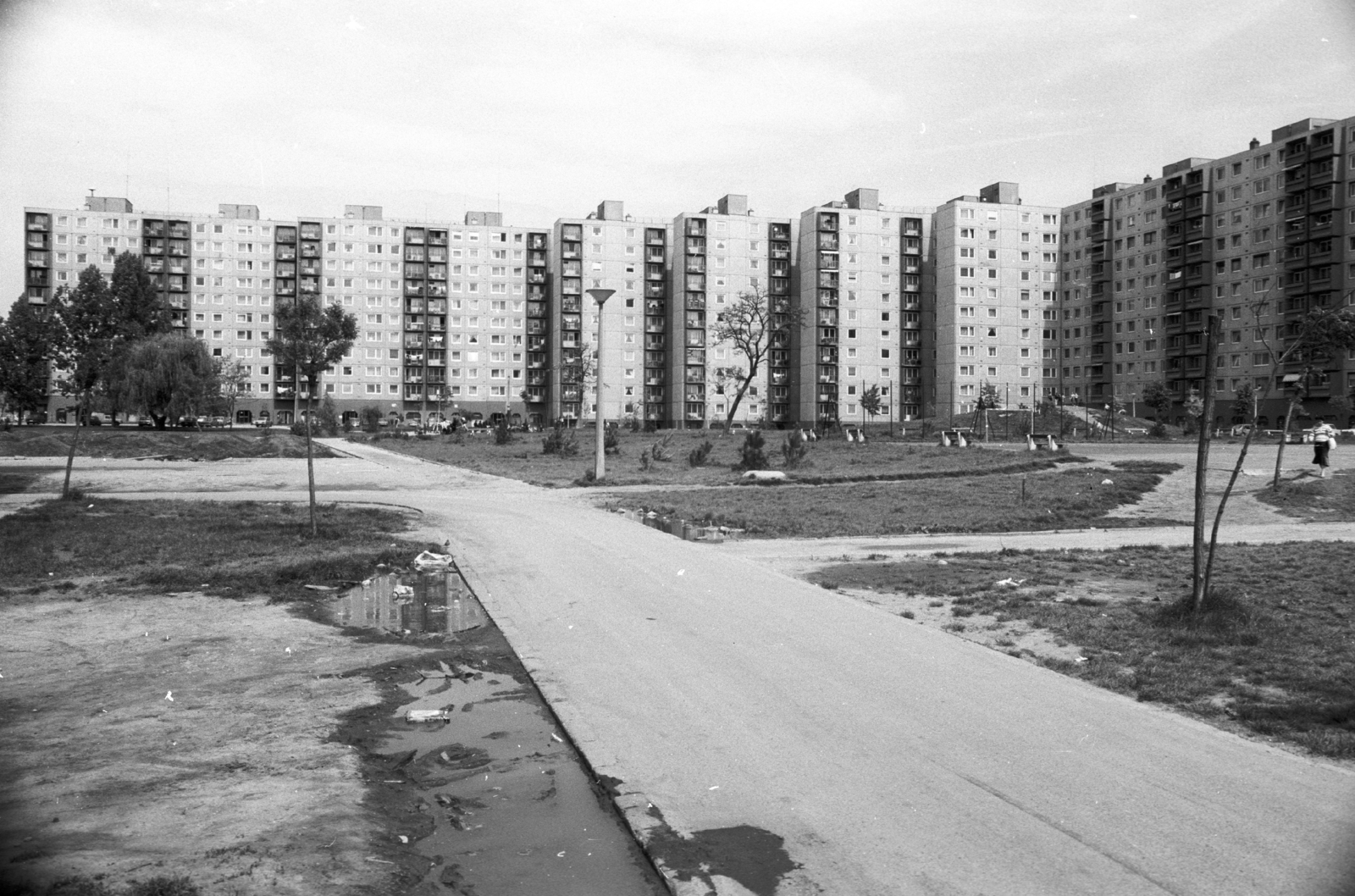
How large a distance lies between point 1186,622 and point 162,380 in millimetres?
74426

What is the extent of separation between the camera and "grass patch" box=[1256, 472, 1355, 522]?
883 inches

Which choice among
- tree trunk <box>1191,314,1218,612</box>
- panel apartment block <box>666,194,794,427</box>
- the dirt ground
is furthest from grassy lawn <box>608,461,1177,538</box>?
panel apartment block <box>666,194,794,427</box>

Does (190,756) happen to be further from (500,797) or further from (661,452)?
(661,452)

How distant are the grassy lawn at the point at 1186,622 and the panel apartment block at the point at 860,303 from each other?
115m

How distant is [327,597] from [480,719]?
5345 mm

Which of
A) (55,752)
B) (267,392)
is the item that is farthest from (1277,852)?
(267,392)

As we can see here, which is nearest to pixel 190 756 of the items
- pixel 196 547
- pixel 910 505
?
pixel 196 547

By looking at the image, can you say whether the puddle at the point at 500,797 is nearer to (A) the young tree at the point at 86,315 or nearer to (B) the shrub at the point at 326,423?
(A) the young tree at the point at 86,315

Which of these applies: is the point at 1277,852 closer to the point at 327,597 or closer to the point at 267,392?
the point at 327,597

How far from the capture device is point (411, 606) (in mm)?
11227

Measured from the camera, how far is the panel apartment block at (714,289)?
132750mm

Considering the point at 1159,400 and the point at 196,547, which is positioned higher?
the point at 1159,400

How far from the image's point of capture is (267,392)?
135 metres

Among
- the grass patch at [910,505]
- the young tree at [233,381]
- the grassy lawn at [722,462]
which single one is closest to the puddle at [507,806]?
the grass patch at [910,505]
